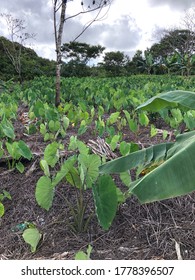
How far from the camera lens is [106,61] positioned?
3334 centimetres

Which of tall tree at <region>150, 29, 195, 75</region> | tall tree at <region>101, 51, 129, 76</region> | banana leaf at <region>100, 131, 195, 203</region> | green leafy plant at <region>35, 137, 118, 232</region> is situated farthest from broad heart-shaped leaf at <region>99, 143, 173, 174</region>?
tall tree at <region>101, 51, 129, 76</region>

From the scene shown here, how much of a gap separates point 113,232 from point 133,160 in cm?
49

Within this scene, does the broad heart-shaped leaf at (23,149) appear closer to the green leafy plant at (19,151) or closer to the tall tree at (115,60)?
the green leafy plant at (19,151)

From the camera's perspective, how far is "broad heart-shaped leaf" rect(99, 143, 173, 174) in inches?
76.9

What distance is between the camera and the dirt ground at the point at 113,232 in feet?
6.60

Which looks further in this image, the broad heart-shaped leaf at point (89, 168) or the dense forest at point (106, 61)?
the dense forest at point (106, 61)

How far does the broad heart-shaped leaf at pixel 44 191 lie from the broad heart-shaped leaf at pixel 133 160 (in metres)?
0.32

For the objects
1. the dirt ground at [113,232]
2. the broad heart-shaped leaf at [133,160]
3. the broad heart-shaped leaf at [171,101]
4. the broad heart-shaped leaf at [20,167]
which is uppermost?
the broad heart-shaped leaf at [171,101]

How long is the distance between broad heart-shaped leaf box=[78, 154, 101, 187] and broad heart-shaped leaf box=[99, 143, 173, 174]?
59 millimetres

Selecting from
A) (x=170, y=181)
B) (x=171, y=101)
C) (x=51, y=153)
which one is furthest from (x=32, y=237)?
(x=171, y=101)

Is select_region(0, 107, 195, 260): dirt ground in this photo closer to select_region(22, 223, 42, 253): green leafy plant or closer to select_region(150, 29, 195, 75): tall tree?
select_region(22, 223, 42, 253): green leafy plant

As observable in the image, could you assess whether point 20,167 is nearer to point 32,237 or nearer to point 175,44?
point 32,237

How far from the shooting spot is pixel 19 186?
2.75m

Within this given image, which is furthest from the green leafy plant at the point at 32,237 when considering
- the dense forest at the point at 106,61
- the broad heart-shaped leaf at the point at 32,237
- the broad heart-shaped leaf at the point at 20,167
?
the dense forest at the point at 106,61
